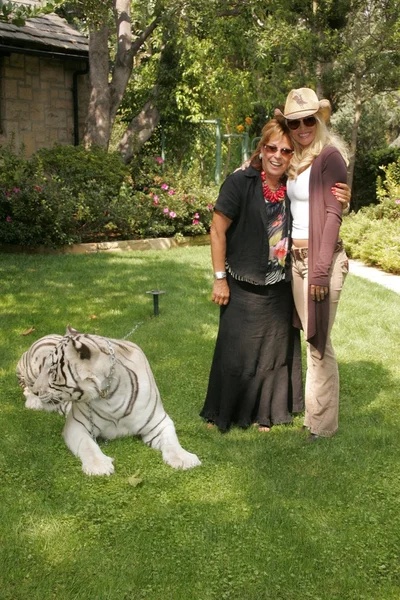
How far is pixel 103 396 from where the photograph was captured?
13.5 ft

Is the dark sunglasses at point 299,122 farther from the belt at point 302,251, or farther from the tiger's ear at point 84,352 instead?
the tiger's ear at point 84,352

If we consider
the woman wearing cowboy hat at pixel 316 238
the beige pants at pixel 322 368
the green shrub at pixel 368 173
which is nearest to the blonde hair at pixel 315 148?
the woman wearing cowboy hat at pixel 316 238

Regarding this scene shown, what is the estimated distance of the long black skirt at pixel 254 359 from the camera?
4723 millimetres

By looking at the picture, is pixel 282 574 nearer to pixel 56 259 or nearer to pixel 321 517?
pixel 321 517

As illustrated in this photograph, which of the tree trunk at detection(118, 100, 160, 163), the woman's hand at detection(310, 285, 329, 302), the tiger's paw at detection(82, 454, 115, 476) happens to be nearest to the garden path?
the woman's hand at detection(310, 285, 329, 302)

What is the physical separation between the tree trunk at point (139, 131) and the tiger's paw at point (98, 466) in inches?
490

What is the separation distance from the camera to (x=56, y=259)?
11.0 m

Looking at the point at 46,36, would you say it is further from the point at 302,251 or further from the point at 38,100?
the point at 302,251

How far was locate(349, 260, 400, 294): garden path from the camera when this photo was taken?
10.2 metres

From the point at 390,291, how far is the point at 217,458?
5.88 m

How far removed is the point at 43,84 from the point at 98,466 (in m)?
13.5

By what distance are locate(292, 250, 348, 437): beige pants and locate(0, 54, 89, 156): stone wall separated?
11.9m

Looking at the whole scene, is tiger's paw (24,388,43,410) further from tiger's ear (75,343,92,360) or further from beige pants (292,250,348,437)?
beige pants (292,250,348,437)

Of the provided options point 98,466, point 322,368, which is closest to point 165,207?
point 322,368
